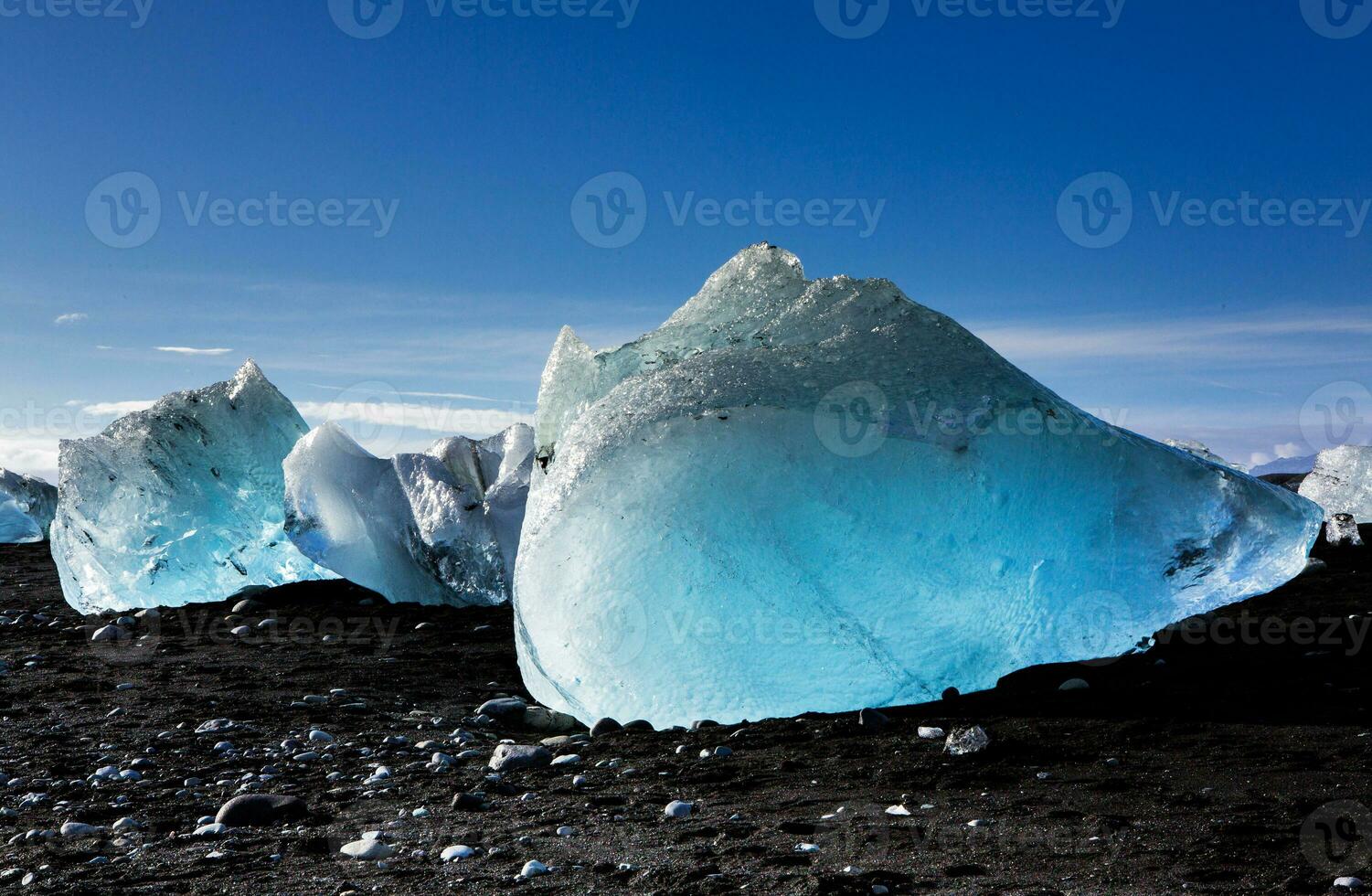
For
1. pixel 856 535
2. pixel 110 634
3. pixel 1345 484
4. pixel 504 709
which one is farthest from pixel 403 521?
pixel 1345 484

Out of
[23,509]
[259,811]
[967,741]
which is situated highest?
[23,509]

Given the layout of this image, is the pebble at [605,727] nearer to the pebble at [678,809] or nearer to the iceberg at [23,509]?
the pebble at [678,809]

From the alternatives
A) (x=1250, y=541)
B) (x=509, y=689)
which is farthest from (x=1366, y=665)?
(x=509, y=689)

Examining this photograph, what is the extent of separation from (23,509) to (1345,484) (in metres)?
20.3

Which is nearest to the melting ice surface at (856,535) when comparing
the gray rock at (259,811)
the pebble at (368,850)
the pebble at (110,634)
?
the gray rock at (259,811)

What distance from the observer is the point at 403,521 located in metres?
10.3

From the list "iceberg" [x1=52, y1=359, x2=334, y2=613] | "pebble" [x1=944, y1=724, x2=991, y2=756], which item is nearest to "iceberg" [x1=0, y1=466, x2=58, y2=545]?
"iceberg" [x1=52, y1=359, x2=334, y2=613]

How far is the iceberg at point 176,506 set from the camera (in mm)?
10844

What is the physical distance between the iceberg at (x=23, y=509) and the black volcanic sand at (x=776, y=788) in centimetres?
1411

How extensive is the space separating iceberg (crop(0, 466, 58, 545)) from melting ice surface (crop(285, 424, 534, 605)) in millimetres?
12039

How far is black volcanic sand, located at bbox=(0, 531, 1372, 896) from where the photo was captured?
137 inches

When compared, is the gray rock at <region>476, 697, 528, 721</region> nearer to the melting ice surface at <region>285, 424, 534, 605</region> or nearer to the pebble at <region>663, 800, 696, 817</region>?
the pebble at <region>663, 800, 696, 817</region>

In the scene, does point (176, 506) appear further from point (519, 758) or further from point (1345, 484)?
point (1345, 484)

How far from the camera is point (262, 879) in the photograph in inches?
148
